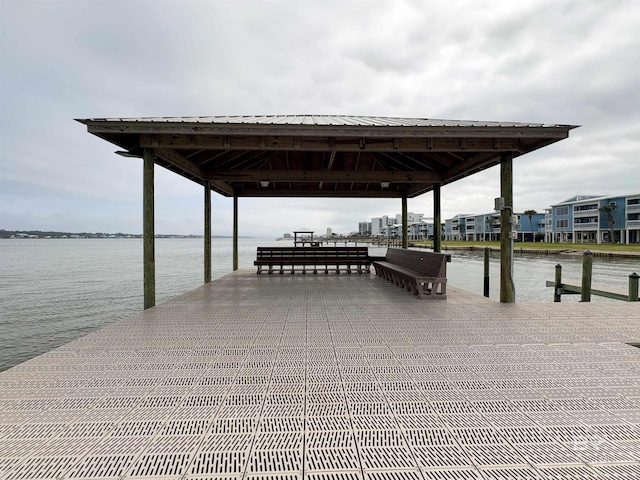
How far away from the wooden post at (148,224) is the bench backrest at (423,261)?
5349 millimetres

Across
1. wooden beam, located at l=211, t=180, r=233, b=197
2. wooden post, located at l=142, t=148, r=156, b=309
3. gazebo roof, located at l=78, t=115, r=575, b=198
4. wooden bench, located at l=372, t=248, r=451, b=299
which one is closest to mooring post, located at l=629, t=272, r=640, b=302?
gazebo roof, located at l=78, t=115, r=575, b=198

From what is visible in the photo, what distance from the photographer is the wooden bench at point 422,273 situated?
20.0 feet

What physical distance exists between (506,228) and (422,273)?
6.05ft

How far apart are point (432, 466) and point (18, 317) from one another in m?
11.1

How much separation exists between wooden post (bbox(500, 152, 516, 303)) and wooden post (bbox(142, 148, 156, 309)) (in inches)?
260

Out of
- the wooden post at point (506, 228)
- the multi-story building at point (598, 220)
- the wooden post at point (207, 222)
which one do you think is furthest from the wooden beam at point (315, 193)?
the multi-story building at point (598, 220)

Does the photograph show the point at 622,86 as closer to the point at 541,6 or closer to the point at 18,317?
the point at 541,6

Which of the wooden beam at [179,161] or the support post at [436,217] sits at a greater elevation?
the wooden beam at [179,161]

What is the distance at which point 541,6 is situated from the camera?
9.41 meters

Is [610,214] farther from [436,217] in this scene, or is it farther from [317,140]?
[317,140]

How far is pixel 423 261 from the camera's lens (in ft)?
22.4

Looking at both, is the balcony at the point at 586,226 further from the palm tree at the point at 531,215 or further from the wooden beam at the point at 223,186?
the wooden beam at the point at 223,186

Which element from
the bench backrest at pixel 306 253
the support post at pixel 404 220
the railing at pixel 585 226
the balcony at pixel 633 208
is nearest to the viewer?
the bench backrest at pixel 306 253

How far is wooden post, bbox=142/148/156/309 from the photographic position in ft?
18.5
